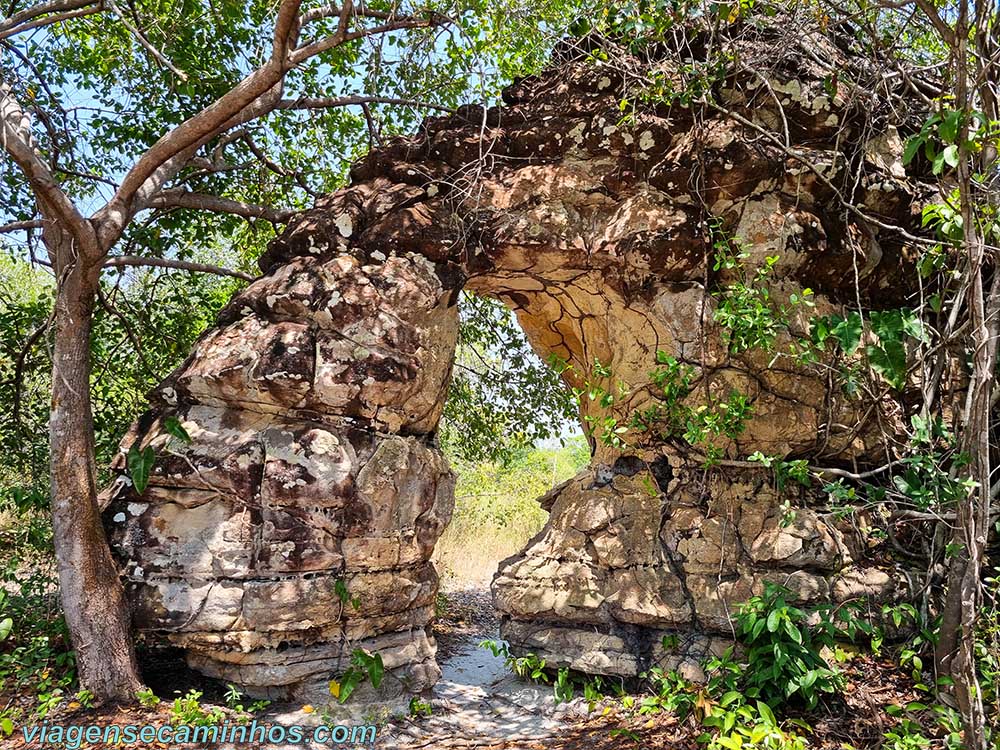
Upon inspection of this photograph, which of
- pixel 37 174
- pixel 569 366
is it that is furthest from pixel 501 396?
pixel 37 174

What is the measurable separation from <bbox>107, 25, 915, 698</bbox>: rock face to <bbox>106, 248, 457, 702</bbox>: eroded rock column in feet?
0.04

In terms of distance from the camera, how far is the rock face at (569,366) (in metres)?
3.73

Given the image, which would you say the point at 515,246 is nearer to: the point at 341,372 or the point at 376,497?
the point at 341,372

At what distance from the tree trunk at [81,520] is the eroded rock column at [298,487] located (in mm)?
163

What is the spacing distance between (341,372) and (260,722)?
1.79 m

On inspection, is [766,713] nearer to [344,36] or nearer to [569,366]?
[569,366]

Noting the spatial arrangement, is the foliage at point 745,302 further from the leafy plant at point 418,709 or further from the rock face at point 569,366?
the leafy plant at point 418,709

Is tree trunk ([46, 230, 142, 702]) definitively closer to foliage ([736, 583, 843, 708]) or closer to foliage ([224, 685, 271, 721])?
foliage ([224, 685, 271, 721])

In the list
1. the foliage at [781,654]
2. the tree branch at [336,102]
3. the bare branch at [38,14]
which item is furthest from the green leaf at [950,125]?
the bare branch at [38,14]

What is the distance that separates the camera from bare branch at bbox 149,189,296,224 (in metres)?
4.69

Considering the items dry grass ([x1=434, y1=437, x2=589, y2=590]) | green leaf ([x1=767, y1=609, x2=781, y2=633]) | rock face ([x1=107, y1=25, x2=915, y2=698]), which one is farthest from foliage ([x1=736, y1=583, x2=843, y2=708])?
dry grass ([x1=434, y1=437, x2=589, y2=590])

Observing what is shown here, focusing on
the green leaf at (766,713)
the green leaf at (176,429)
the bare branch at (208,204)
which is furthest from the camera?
the bare branch at (208,204)

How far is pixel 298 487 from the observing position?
12.2 ft

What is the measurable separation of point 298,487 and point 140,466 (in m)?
0.80
